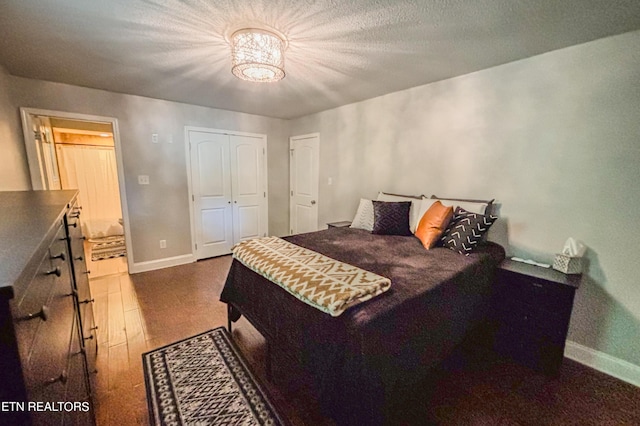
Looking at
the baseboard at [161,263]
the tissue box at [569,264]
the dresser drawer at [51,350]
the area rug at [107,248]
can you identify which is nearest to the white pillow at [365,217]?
the tissue box at [569,264]

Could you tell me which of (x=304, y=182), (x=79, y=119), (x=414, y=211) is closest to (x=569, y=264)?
(x=414, y=211)

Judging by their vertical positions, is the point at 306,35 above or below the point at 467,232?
above

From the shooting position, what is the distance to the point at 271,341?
1702mm

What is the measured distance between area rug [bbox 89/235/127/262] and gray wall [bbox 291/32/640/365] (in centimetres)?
470

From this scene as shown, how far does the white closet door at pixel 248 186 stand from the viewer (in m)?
4.31

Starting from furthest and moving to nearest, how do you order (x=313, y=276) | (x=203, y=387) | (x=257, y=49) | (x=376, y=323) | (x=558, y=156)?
(x=558, y=156)
(x=257, y=49)
(x=203, y=387)
(x=313, y=276)
(x=376, y=323)

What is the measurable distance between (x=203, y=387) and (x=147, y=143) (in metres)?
3.16

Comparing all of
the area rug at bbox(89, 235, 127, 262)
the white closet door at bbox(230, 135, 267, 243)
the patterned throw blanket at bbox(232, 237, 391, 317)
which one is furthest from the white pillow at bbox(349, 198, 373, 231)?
the area rug at bbox(89, 235, 127, 262)

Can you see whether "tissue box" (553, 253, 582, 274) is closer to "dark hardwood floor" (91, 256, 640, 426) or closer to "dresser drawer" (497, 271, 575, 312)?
"dresser drawer" (497, 271, 575, 312)

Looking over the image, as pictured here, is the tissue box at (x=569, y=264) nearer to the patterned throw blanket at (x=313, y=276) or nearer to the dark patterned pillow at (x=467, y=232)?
the dark patterned pillow at (x=467, y=232)

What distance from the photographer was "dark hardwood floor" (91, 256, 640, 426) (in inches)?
58.9

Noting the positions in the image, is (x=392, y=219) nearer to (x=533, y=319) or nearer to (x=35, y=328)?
(x=533, y=319)

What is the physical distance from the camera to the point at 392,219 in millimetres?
2682

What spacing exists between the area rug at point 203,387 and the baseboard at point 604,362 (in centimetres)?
232
